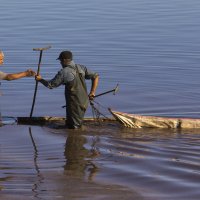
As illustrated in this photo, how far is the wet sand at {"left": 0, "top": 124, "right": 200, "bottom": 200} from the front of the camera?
8.39 metres

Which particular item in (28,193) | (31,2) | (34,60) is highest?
(31,2)

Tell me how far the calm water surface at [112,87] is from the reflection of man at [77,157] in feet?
0.12

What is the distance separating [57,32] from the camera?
78.0 ft

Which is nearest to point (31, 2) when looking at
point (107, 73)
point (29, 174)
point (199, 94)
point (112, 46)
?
point (112, 46)

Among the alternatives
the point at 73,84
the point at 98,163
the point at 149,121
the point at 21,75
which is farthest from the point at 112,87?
the point at 98,163

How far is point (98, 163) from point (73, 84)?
2046 millimetres

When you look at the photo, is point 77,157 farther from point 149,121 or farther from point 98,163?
point 149,121

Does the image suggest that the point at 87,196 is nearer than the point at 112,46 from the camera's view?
Yes

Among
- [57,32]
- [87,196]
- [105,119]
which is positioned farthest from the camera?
[57,32]

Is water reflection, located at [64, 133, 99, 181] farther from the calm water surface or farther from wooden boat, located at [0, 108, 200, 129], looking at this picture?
wooden boat, located at [0, 108, 200, 129]

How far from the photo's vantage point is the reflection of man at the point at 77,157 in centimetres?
942

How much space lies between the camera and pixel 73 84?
11352 mm

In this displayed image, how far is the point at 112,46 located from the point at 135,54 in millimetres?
1382

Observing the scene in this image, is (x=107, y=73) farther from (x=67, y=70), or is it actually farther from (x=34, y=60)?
(x=67, y=70)
